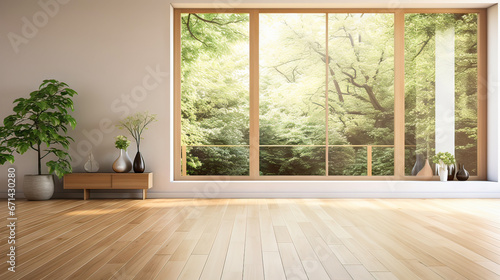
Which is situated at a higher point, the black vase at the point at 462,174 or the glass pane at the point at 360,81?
the glass pane at the point at 360,81

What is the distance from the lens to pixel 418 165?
633 centimetres

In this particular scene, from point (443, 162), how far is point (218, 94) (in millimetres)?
5526

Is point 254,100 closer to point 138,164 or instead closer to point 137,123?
point 137,123

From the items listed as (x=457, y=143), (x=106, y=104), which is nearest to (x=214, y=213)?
(x=106, y=104)

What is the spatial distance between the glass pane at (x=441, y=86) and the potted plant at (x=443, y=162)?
18cm

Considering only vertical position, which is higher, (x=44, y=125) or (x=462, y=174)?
(x=44, y=125)

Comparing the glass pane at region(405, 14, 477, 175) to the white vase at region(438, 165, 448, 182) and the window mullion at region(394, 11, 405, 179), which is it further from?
the white vase at region(438, 165, 448, 182)

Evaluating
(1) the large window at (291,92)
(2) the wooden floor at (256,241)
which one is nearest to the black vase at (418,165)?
(2) the wooden floor at (256,241)

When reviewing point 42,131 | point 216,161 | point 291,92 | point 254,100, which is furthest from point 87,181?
point 291,92

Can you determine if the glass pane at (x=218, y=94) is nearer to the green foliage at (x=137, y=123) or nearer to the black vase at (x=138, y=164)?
the green foliage at (x=137, y=123)

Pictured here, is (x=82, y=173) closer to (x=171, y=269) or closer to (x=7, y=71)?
(x=7, y=71)

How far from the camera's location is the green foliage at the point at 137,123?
5.82m

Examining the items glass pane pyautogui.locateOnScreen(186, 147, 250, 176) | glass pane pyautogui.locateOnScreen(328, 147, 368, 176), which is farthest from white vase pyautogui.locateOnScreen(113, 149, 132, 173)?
glass pane pyautogui.locateOnScreen(328, 147, 368, 176)

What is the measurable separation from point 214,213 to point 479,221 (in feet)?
8.99
